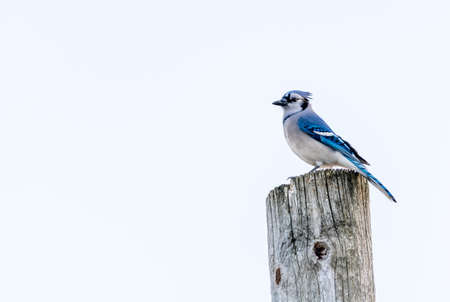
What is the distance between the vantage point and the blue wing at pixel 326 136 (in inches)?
261

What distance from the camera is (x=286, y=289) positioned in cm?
377

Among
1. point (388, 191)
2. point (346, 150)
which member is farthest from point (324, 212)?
point (346, 150)

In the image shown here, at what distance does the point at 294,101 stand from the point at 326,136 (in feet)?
4.75

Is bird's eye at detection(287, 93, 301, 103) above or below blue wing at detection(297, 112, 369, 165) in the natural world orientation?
above

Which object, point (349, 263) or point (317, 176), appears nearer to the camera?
point (349, 263)

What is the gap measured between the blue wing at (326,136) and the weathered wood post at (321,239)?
2.14 meters

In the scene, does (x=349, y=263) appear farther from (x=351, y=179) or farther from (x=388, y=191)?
(x=388, y=191)

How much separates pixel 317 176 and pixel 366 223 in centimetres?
39

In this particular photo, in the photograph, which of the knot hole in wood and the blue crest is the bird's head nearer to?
the blue crest

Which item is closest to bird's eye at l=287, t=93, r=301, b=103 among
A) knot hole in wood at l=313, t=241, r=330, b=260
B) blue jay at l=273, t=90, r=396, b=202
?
blue jay at l=273, t=90, r=396, b=202

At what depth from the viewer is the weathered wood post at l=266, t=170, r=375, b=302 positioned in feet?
12.1

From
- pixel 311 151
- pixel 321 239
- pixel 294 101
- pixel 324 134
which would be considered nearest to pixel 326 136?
pixel 324 134

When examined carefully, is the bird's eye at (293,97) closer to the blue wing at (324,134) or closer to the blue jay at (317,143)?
the blue jay at (317,143)

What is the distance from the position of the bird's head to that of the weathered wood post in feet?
14.6
